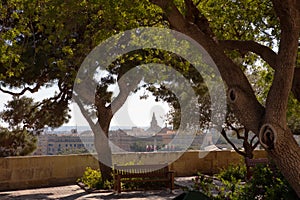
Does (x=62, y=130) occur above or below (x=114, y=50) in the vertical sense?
below

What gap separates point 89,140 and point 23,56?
4422mm

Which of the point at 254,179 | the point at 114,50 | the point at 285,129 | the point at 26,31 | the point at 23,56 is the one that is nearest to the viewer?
the point at 285,129

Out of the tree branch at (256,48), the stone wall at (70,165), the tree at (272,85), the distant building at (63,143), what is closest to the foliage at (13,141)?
the distant building at (63,143)

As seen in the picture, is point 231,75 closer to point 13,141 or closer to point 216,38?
point 216,38

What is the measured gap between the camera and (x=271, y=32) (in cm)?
879

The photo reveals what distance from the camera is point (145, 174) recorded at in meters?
12.5

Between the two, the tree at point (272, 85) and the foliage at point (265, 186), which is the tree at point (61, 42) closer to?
the tree at point (272, 85)

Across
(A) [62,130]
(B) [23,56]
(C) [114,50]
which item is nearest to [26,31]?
(B) [23,56]

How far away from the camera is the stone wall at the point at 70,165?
1355 centimetres

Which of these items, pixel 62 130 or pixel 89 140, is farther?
pixel 62 130

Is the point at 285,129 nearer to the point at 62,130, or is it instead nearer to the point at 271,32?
the point at 271,32

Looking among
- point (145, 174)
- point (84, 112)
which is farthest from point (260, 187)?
point (84, 112)

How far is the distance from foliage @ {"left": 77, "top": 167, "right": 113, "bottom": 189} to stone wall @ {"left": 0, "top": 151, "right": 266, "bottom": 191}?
18.9 inches

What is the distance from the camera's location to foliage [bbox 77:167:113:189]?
42.8 ft
